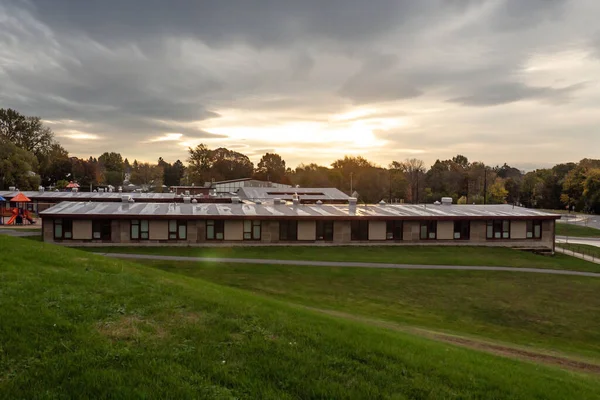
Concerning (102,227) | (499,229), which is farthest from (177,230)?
(499,229)

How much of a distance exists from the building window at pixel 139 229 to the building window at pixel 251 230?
9.11m

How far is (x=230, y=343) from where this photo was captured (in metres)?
9.98

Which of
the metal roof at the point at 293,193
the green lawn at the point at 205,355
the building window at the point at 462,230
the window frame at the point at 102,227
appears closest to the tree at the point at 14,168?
the metal roof at the point at 293,193

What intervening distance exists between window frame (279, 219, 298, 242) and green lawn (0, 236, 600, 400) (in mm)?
28807

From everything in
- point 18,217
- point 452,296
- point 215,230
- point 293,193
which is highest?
point 293,193

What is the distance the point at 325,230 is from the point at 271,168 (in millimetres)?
119447

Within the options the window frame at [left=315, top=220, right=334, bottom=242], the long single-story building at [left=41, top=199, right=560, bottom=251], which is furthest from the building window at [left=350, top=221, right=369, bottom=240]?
the window frame at [left=315, top=220, right=334, bottom=242]

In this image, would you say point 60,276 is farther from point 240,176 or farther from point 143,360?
point 240,176

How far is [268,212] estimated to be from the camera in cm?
4359

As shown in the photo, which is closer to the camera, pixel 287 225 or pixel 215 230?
pixel 215 230

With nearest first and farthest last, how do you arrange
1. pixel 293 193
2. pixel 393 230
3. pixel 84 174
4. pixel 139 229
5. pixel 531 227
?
pixel 139 229 → pixel 393 230 → pixel 531 227 → pixel 293 193 → pixel 84 174

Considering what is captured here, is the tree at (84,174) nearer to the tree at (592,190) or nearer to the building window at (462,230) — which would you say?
the building window at (462,230)

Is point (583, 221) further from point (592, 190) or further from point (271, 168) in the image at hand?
point (271, 168)

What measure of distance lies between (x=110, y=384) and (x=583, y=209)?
123 m
